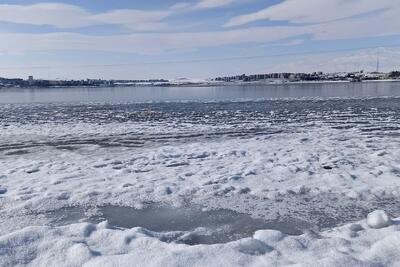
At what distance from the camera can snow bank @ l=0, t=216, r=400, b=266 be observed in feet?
15.6

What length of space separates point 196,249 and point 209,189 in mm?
3249

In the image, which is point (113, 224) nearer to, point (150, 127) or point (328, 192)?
point (328, 192)

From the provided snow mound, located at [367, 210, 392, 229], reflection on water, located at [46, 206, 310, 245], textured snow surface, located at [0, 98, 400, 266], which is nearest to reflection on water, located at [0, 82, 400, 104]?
textured snow surface, located at [0, 98, 400, 266]

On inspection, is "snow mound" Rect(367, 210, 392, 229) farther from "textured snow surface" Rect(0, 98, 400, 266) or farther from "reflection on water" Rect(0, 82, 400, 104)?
"reflection on water" Rect(0, 82, 400, 104)

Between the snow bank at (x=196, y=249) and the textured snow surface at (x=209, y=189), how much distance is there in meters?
0.01

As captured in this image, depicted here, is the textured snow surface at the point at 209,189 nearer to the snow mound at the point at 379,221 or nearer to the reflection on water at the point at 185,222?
the snow mound at the point at 379,221

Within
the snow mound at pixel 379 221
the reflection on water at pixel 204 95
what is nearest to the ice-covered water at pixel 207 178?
the snow mound at pixel 379 221

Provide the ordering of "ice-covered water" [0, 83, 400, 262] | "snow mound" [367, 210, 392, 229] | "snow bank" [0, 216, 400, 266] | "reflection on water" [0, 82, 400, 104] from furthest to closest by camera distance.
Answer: "reflection on water" [0, 82, 400, 104] < "ice-covered water" [0, 83, 400, 262] < "snow mound" [367, 210, 392, 229] < "snow bank" [0, 216, 400, 266]

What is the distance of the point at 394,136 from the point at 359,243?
10.6 m

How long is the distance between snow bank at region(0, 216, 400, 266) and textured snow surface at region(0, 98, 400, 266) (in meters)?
0.01

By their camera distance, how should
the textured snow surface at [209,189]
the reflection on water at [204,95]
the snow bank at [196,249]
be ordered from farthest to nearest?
the reflection on water at [204,95]
the textured snow surface at [209,189]
the snow bank at [196,249]

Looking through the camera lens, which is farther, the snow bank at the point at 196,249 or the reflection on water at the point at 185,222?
the reflection on water at the point at 185,222

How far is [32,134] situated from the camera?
17547 mm

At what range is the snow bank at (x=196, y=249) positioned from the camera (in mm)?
4762
